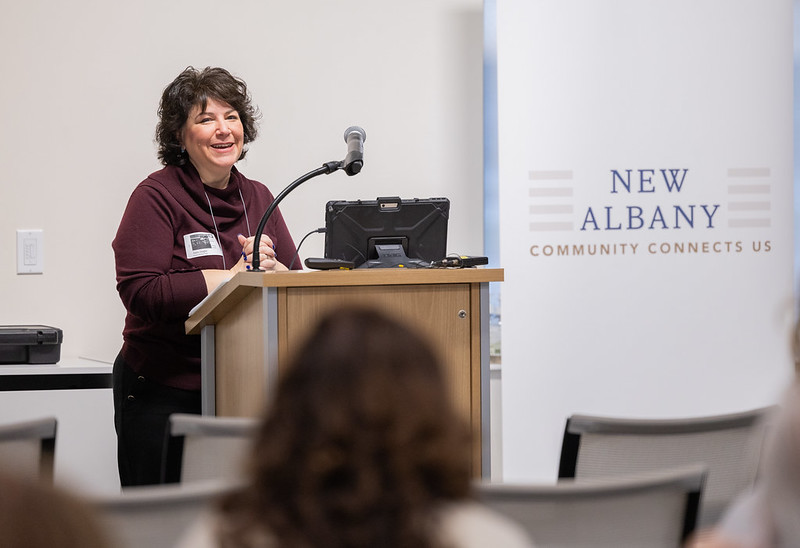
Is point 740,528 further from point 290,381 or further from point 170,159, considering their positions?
point 170,159

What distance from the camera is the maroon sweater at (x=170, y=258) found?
2.77m

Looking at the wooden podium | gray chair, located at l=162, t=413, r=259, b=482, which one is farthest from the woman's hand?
gray chair, located at l=162, t=413, r=259, b=482

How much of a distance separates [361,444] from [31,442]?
2.71 feet

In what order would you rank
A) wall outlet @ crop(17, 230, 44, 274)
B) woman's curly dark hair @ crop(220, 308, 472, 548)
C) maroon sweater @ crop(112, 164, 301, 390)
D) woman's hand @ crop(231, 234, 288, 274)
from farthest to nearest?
wall outlet @ crop(17, 230, 44, 274), maroon sweater @ crop(112, 164, 301, 390), woman's hand @ crop(231, 234, 288, 274), woman's curly dark hair @ crop(220, 308, 472, 548)

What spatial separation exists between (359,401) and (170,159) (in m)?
2.45

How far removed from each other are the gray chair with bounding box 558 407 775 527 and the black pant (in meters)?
1.48

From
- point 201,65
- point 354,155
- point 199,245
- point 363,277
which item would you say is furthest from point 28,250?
point 363,277

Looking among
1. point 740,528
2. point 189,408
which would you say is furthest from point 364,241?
point 740,528

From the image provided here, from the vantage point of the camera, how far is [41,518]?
596 mm

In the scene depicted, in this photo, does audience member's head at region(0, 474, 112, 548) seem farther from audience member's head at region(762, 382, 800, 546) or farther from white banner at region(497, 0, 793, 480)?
white banner at region(497, 0, 793, 480)

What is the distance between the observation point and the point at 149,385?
291 cm

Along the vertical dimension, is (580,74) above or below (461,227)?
above

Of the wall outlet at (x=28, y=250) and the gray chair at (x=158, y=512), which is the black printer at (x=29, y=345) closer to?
the wall outlet at (x=28, y=250)

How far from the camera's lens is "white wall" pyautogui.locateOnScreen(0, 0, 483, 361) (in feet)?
13.1
